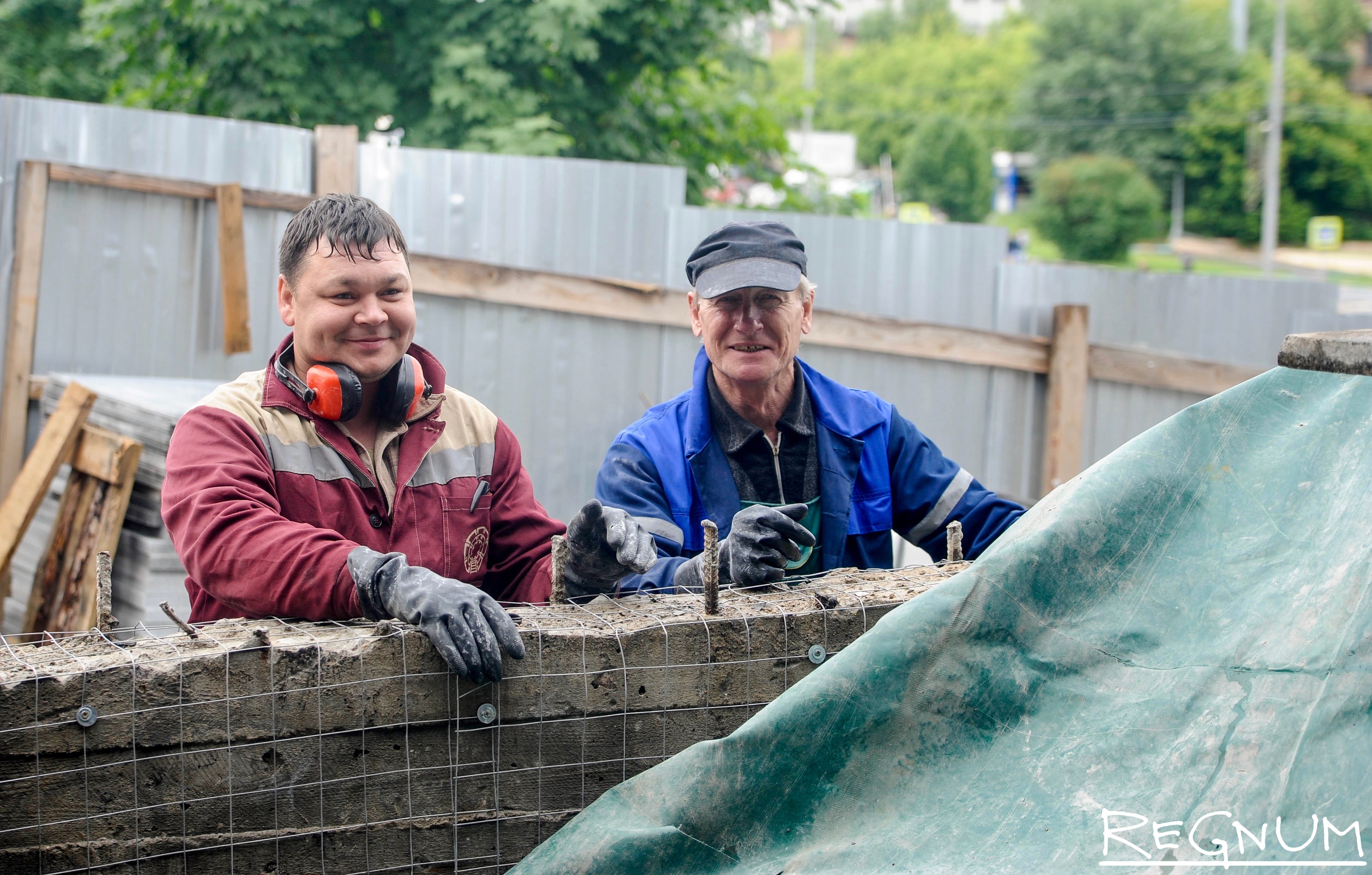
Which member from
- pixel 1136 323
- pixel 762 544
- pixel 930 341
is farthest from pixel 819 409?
pixel 1136 323

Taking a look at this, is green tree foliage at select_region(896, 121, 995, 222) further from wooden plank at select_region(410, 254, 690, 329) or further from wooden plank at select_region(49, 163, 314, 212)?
wooden plank at select_region(49, 163, 314, 212)

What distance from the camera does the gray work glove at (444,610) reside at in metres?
2.11

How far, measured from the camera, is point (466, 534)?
2.74 metres

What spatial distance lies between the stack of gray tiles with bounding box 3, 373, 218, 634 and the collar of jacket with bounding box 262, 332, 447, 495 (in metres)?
2.50

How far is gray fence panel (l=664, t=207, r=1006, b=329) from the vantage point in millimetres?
7121

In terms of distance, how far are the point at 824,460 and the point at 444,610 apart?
1.47 meters

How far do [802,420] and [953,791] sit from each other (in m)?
1.57

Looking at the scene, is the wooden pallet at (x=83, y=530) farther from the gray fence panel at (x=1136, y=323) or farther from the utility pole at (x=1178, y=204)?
the utility pole at (x=1178, y=204)

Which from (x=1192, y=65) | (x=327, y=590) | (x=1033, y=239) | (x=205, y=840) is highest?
(x=1192, y=65)

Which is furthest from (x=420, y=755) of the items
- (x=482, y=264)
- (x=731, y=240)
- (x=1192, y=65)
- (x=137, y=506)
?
(x=1192, y=65)

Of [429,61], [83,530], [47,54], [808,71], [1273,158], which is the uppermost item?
[808,71]

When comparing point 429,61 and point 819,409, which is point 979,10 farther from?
point 819,409

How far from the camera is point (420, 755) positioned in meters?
2.27

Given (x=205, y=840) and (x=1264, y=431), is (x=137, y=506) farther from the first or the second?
(x=1264, y=431)
